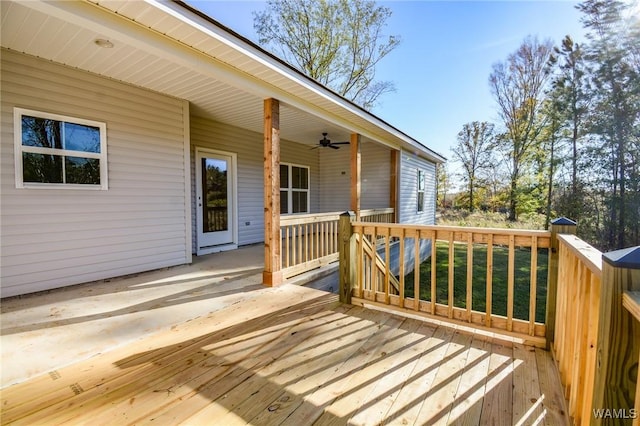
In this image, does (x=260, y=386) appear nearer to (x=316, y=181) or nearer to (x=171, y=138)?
(x=171, y=138)

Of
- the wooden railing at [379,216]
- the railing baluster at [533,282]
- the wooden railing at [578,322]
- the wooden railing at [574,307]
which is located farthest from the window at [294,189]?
the wooden railing at [578,322]

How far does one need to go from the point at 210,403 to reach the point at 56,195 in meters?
3.54

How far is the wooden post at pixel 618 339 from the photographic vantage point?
36.9 inches

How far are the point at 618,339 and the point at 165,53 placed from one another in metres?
3.65

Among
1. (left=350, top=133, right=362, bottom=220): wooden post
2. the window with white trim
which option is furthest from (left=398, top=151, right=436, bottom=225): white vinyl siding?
(left=350, top=133, right=362, bottom=220): wooden post

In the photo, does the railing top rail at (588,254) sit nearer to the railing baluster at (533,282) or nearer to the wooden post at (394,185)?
the railing baluster at (533,282)

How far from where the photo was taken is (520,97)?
14.6 meters

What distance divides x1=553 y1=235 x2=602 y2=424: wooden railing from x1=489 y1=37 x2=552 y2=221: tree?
15.2 m

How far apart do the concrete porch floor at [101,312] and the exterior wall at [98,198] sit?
0.94 feet

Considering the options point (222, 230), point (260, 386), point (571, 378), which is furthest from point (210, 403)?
point (222, 230)

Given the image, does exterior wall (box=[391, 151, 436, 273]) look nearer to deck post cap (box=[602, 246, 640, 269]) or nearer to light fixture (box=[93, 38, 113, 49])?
light fixture (box=[93, 38, 113, 49])

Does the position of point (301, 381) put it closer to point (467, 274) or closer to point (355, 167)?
point (467, 274)

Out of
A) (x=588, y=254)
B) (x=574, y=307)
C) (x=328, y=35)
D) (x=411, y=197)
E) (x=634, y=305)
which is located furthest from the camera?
(x=328, y=35)

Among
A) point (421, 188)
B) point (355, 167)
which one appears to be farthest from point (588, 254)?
point (421, 188)
